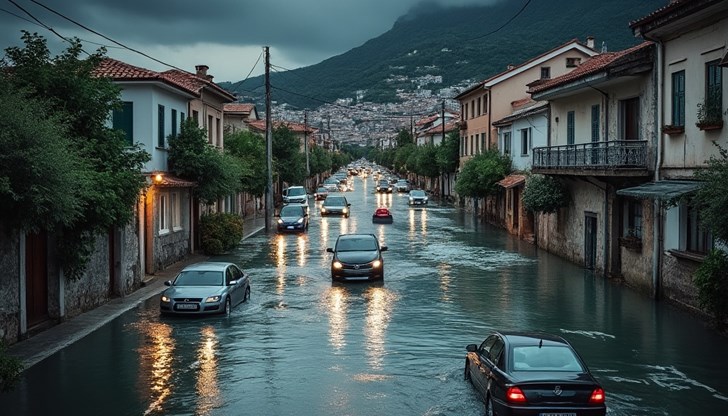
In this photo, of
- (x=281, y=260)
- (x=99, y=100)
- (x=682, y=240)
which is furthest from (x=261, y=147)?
(x=682, y=240)

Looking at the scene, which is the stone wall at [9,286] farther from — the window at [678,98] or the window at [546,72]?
the window at [546,72]

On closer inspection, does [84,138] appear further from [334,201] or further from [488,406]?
[334,201]

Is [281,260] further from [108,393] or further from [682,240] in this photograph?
[108,393]

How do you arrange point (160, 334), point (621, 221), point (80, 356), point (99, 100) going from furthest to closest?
point (621, 221), point (99, 100), point (160, 334), point (80, 356)

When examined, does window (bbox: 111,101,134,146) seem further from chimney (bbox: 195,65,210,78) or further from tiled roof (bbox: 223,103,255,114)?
tiled roof (bbox: 223,103,255,114)

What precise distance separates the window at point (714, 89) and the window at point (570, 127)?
1268cm

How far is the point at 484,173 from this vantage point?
50.8m

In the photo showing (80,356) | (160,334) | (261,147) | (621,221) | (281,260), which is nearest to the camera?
(80,356)

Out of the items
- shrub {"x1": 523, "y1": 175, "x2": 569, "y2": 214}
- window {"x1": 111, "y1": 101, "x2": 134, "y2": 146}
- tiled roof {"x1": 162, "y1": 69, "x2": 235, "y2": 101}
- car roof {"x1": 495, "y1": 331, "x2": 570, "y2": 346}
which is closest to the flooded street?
car roof {"x1": 495, "y1": 331, "x2": 570, "y2": 346}

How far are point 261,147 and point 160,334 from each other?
37420 mm

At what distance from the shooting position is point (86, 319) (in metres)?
19.7

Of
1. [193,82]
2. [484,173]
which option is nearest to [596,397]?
[193,82]

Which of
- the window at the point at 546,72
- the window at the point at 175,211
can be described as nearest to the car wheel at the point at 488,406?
the window at the point at 175,211

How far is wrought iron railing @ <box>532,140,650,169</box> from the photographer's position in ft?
77.8
